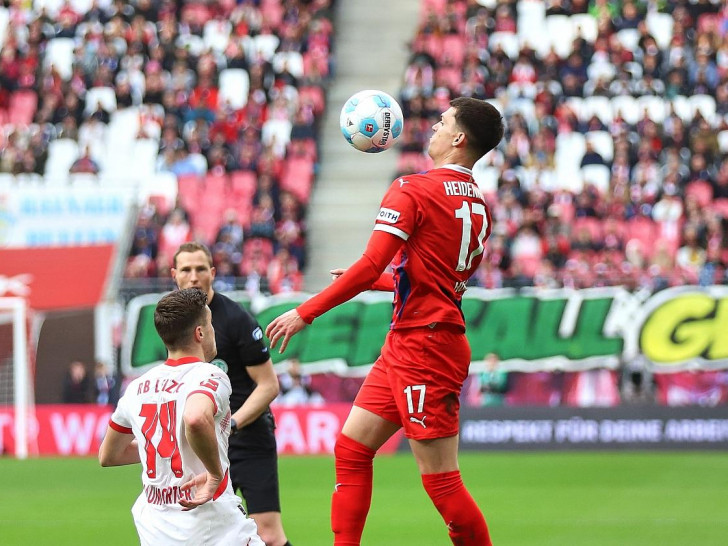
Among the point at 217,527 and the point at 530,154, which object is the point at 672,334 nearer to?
the point at 530,154

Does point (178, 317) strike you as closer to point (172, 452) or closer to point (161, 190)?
point (172, 452)

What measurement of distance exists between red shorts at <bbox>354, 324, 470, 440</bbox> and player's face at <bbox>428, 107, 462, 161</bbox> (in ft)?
2.77

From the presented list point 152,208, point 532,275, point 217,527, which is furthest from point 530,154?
point 217,527

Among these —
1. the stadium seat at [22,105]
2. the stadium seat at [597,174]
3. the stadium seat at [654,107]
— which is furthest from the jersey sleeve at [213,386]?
the stadium seat at [22,105]

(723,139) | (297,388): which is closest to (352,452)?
(297,388)

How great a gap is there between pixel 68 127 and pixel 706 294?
1204 centimetres

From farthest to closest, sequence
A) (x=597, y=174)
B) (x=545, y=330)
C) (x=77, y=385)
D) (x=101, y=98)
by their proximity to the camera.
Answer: (x=101, y=98), (x=597, y=174), (x=77, y=385), (x=545, y=330)

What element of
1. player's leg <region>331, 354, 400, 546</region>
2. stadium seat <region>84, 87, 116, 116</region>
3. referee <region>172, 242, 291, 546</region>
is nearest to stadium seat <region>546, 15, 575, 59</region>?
stadium seat <region>84, 87, 116, 116</region>

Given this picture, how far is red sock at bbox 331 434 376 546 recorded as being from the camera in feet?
19.3

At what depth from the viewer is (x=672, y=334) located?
17.5 m

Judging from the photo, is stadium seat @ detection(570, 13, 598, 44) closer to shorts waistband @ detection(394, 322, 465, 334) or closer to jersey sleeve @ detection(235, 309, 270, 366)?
jersey sleeve @ detection(235, 309, 270, 366)

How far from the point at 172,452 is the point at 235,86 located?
64.8ft

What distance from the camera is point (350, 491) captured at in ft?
19.4

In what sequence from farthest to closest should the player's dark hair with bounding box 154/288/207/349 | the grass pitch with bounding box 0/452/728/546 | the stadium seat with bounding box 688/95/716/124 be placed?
the stadium seat with bounding box 688/95/716/124 → the grass pitch with bounding box 0/452/728/546 → the player's dark hair with bounding box 154/288/207/349
